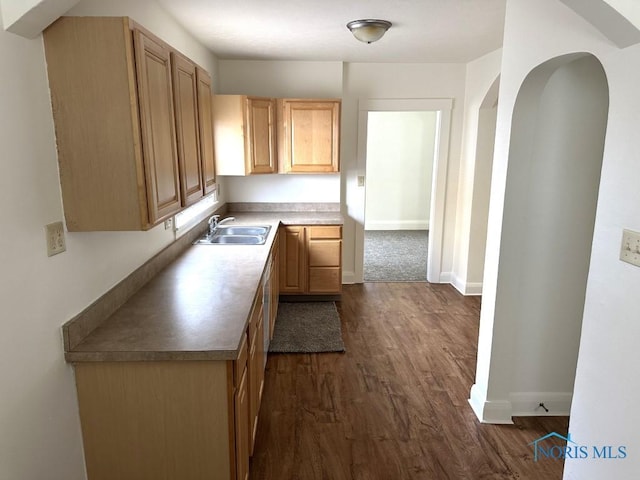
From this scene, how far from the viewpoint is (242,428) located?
1.94 m

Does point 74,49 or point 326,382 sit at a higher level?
point 74,49

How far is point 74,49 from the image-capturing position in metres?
1.53

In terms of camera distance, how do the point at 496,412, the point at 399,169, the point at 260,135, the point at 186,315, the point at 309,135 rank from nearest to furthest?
1. the point at 186,315
2. the point at 496,412
3. the point at 260,135
4. the point at 309,135
5. the point at 399,169

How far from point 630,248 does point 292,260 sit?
3162 mm

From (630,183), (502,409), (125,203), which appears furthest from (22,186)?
(502,409)

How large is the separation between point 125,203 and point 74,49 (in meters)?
0.54

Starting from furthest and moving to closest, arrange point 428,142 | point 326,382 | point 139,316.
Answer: point 428,142, point 326,382, point 139,316

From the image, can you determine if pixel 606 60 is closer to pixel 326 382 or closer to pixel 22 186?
pixel 22 186

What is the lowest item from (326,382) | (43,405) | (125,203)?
(326,382)

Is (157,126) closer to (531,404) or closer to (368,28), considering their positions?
(368,28)

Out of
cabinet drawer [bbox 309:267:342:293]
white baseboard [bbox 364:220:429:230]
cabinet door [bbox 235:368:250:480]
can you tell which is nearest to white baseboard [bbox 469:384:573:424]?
cabinet door [bbox 235:368:250:480]

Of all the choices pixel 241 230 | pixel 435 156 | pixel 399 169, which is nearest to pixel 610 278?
pixel 241 230

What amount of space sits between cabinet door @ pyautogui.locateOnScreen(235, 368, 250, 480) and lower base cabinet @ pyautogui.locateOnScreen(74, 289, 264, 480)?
4 centimetres

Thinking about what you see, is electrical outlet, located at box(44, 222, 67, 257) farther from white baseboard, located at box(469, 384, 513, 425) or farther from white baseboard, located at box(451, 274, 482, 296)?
white baseboard, located at box(451, 274, 482, 296)
